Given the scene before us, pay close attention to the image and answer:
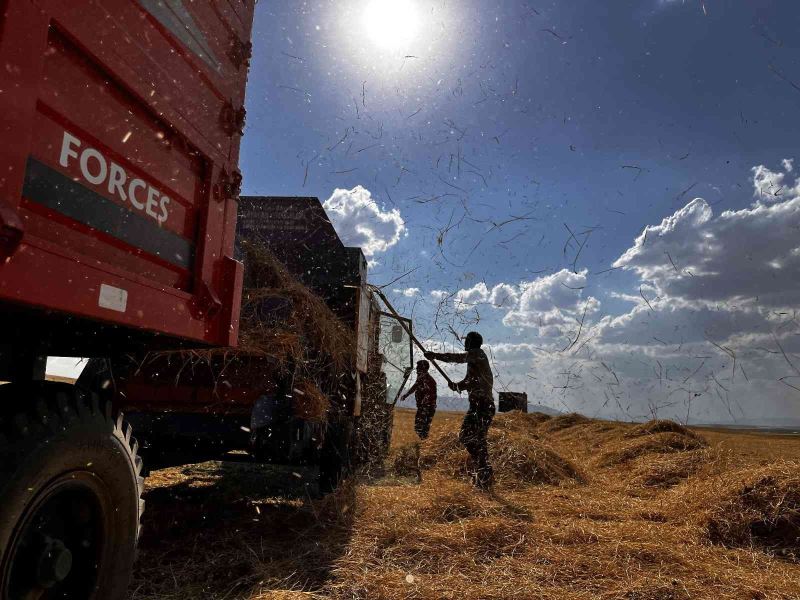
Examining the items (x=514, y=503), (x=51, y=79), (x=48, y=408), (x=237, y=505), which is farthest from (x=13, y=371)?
(x=514, y=503)

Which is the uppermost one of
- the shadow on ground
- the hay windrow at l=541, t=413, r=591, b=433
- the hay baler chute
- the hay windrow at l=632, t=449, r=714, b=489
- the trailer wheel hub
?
the hay baler chute

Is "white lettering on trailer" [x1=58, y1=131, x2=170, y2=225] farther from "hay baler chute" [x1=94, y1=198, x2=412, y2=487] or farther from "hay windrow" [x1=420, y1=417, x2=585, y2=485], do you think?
"hay windrow" [x1=420, y1=417, x2=585, y2=485]

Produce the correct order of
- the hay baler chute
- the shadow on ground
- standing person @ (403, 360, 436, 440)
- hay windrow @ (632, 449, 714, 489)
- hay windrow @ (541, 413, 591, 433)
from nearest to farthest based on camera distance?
the shadow on ground
the hay baler chute
hay windrow @ (632, 449, 714, 489)
standing person @ (403, 360, 436, 440)
hay windrow @ (541, 413, 591, 433)

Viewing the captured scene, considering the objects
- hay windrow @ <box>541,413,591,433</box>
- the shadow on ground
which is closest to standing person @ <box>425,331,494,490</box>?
the shadow on ground

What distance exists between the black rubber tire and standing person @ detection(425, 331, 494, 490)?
16.6 feet

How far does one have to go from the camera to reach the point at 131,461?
2303mm

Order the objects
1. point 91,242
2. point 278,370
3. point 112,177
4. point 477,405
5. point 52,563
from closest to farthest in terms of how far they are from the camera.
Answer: point 52,563 → point 91,242 → point 112,177 → point 278,370 → point 477,405

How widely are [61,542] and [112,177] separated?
1.29 m

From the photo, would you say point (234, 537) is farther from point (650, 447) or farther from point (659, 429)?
point (659, 429)

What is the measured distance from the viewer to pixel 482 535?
4285 millimetres

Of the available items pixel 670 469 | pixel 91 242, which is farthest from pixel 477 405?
pixel 91 242

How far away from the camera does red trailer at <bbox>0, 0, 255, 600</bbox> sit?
1695 mm

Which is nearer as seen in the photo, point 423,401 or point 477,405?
point 477,405

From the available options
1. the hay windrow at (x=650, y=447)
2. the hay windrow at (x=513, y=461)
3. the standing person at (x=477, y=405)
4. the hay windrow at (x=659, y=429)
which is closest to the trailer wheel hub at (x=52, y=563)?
the standing person at (x=477, y=405)
